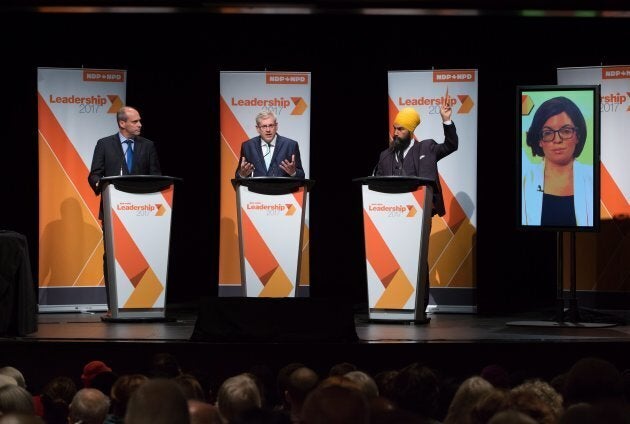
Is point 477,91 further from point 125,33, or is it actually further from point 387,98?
point 125,33

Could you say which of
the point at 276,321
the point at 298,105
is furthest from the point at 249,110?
the point at 276,321

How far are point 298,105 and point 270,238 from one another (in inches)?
90.5

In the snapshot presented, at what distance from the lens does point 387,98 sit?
10055 millimetres

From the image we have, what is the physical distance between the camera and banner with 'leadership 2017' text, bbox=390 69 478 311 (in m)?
9.30

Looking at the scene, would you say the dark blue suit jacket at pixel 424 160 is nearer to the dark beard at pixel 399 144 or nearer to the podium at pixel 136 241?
the dark beard at pixel 399 144

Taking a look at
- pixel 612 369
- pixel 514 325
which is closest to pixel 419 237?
pixel 514 325

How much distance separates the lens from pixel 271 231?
7.33 meters

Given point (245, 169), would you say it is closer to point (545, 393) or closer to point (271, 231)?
point (271, 231)

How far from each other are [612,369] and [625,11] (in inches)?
Result: 189

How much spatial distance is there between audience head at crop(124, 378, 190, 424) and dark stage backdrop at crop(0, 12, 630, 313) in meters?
7.30

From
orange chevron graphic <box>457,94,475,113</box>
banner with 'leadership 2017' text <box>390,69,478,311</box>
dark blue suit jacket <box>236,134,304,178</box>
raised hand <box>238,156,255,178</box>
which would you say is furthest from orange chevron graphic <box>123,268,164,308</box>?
orange chevron graphic <box>457,94,475,113</box>

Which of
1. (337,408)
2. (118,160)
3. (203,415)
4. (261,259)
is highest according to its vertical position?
(118,160)

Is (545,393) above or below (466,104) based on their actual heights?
below

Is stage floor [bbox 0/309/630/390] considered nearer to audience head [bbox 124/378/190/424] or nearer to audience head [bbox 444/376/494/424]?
audience head [bbox 444/376/494/424]
